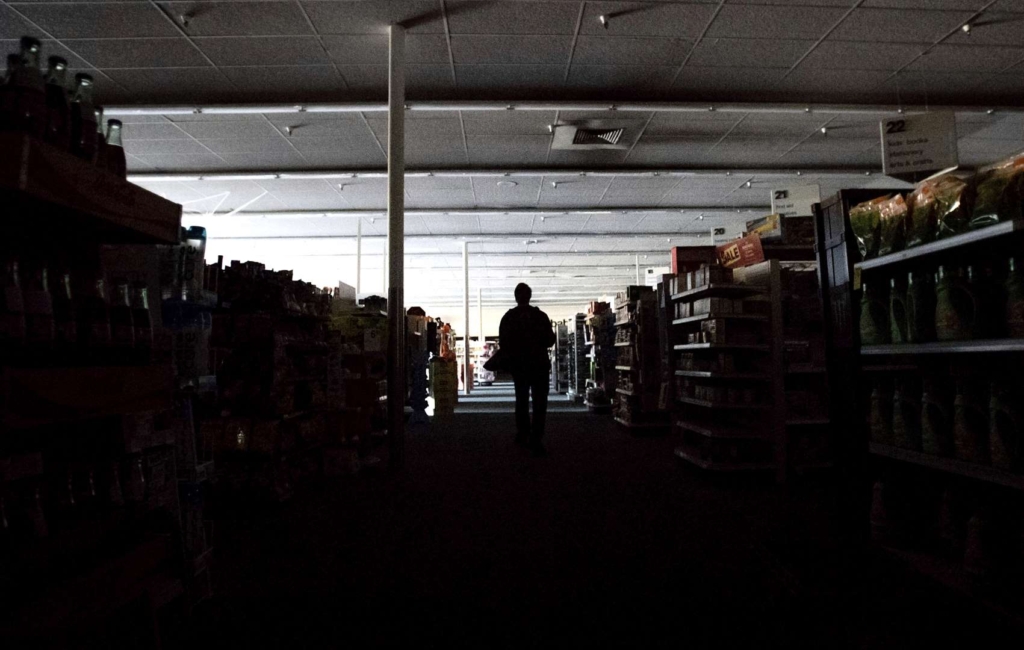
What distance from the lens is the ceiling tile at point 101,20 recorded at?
4823 mm

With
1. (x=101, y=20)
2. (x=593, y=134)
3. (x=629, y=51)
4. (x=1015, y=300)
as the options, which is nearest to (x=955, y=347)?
(x=1015, y=300)

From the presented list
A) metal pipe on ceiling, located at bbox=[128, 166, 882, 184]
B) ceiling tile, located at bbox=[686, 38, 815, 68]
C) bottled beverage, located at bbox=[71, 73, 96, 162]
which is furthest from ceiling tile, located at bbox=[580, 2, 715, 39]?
bottled beverage, located at bbox=[71, 73, 96, 162]

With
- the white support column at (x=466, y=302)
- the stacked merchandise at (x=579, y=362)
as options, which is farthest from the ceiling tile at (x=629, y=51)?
the white support column at (x=466, y=302)

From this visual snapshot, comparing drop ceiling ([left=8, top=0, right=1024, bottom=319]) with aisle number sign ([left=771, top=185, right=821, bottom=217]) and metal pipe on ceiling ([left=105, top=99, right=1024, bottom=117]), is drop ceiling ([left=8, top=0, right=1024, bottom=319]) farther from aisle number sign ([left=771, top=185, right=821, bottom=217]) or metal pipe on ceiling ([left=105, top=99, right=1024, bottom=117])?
aisle number sign ([left=771, top=185, right=821, bottom=217])

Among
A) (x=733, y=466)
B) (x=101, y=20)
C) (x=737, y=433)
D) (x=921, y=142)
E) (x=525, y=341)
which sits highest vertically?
(x=101, y=20)

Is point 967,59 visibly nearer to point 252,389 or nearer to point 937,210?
point 937,210

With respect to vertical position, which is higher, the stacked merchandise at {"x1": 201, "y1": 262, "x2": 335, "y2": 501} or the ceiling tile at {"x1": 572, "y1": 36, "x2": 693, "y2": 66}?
the ceiling tile at {"x1": 572, "y1": 36, "x2": 693, "y2": 66}

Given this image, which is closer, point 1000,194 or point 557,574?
point 1000,194

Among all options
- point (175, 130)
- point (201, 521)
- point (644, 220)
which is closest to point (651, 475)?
point (201, 521)

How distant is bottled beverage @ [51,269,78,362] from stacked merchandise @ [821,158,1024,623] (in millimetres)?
2801

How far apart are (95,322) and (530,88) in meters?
5.83

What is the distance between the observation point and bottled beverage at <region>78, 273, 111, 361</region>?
153 cm

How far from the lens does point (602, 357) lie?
9.39 metres

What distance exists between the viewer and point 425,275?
62.1ft
